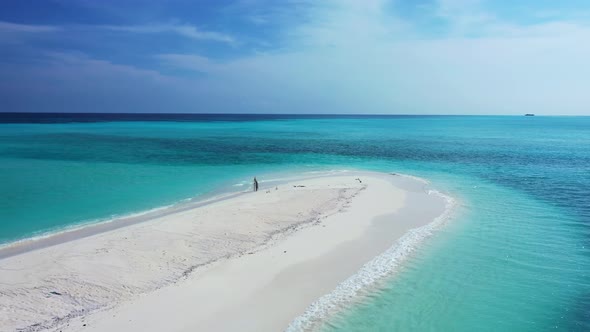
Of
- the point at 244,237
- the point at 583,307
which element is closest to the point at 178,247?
the point at 244,237

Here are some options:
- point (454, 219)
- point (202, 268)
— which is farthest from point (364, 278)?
point (454, 219)

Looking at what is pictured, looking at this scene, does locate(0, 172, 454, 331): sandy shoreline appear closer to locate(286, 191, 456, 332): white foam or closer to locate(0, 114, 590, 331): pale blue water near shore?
locate(286, 191, 456, 332): white foam

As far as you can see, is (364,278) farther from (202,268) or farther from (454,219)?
(454,219)

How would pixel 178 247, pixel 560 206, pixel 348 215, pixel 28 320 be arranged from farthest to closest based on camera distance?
pixel 560 206 < pixel 348 215 < pixel 178 247 < pixel 28 320

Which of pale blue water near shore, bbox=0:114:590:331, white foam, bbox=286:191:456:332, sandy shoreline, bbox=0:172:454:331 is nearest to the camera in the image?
sandy shoreline, bbox=0:172:454:331

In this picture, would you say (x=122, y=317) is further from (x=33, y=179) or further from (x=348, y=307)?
(x=33, y=179)

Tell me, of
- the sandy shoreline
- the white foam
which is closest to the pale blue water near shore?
the white foam
